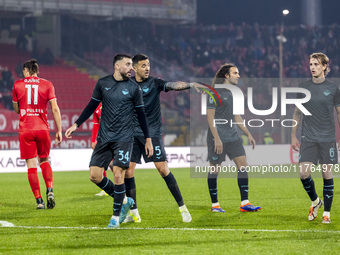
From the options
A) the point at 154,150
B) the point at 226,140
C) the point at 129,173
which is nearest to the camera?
the point at 154,150

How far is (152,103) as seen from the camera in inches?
320

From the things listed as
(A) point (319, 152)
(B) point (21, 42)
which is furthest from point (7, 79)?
(A) point (319, 152)

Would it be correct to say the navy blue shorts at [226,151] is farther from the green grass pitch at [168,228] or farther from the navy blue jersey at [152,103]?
the navy blue jersey at [152,103]

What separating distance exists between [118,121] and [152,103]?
0.70 m

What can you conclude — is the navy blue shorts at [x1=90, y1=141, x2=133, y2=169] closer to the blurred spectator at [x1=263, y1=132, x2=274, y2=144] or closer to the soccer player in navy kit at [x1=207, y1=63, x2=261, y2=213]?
the soccer player in navy kit at [x1=207, y1=63, x2=261, y2=213]

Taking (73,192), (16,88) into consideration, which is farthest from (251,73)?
(16,88)

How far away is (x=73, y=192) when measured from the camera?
13117 millimetres

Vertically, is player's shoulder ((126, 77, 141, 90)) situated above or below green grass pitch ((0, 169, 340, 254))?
above

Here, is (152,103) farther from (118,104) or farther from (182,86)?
(118,104)

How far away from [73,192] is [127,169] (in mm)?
5091

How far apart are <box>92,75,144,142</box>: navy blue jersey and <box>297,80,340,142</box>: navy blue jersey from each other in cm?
203

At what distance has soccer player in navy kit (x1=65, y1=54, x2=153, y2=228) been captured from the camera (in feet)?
24.8

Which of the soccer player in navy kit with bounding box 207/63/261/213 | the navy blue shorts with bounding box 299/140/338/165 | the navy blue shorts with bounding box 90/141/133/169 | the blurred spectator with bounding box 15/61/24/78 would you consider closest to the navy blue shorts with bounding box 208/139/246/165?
the soccer player in navy kit with bounding box 207/63/261/213

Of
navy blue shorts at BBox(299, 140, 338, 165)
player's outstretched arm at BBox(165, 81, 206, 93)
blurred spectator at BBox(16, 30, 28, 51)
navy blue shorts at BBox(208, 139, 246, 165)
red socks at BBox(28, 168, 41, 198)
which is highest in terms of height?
blurred spectator at BBox(16, 30, 28, 51)
